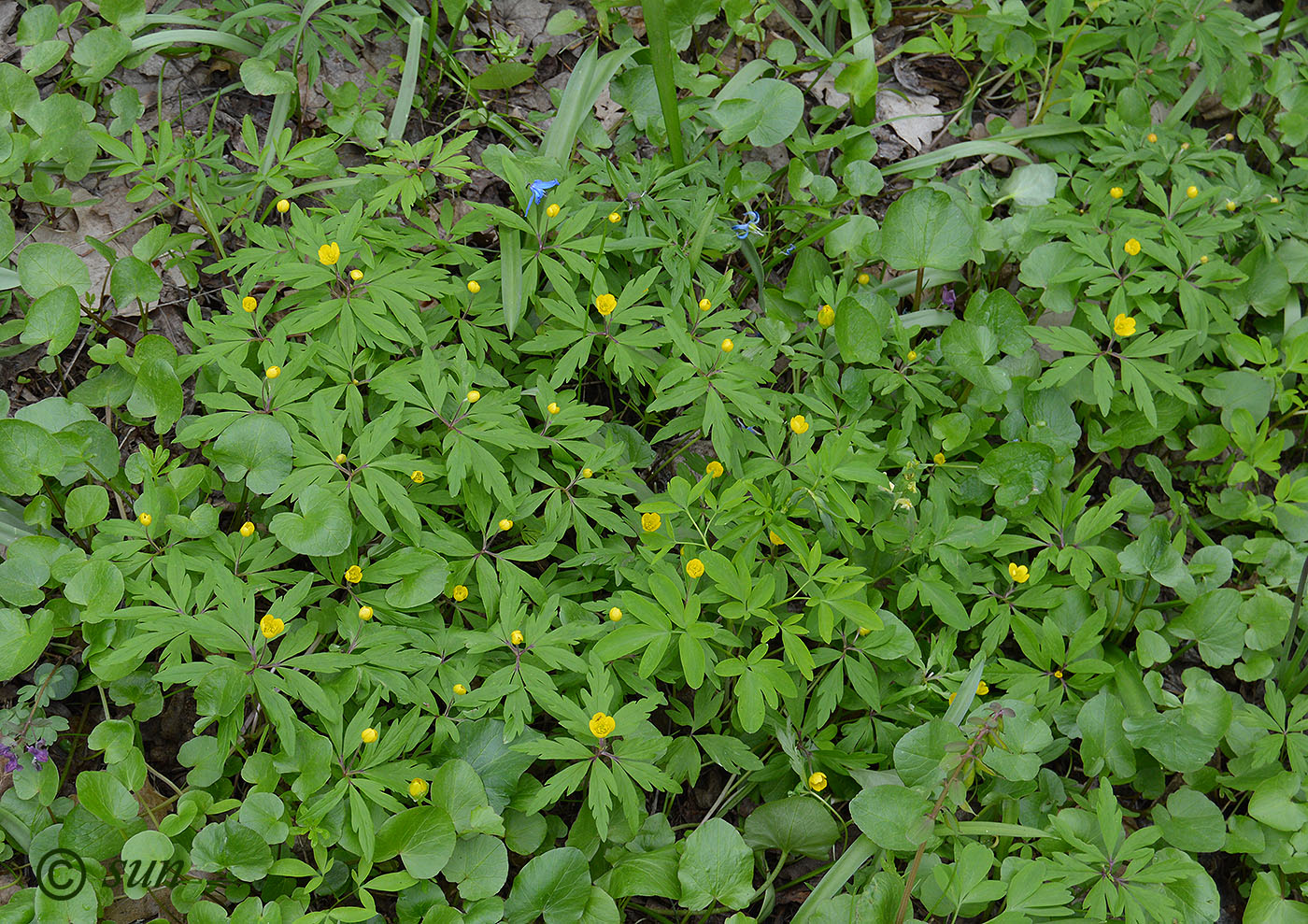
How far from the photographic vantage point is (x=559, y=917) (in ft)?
5.68

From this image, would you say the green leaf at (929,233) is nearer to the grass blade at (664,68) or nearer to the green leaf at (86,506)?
the grass blade at (664,68)

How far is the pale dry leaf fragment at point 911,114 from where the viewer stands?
3053 mm

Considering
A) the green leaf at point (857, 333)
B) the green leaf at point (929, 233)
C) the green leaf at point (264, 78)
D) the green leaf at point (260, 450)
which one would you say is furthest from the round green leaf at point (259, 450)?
the green leaf at point (929, 233)

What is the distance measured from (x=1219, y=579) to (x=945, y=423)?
2.67ft

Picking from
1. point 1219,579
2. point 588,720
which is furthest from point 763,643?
point 1219,579

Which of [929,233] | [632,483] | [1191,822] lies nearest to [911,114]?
[929,233]

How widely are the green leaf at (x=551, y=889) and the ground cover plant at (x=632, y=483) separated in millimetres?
11

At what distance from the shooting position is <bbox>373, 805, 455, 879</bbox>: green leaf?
5.53 feet

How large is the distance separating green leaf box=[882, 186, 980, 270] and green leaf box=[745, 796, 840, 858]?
1476 mm

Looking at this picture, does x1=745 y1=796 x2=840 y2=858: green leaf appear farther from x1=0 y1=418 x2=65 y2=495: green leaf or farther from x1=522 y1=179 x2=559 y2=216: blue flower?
x1=0 y1=418 x2=65 y2=495: green leaf

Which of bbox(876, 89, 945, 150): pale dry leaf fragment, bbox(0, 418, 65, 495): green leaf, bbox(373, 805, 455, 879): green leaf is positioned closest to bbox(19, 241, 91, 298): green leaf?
bbox(0, 418, 65, 495): green leaf

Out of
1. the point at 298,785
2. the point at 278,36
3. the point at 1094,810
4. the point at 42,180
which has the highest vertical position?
the point at 278,36

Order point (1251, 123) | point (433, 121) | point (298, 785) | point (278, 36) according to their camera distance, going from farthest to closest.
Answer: point (1251, 123) < point (433, 121) < point (278, 36) < point (298, 785)

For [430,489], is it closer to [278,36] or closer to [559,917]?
[559,917]
